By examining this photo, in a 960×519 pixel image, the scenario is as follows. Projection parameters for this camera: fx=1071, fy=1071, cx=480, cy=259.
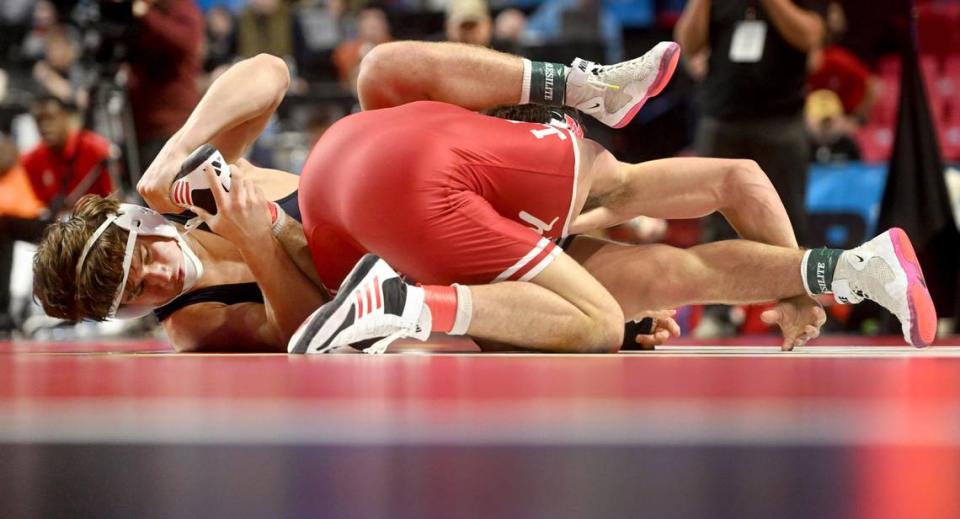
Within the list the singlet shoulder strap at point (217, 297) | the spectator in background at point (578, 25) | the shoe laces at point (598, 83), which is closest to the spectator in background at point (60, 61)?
the spectator in background at point (578, 25)

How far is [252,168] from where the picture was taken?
100 inches

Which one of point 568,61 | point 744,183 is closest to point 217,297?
point 744,183

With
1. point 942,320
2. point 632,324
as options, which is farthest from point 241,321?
point 942,320

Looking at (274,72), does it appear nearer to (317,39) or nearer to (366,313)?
(366,313)

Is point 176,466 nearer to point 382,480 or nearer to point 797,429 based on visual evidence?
point 382,480

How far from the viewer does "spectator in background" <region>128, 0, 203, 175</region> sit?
4047 mm

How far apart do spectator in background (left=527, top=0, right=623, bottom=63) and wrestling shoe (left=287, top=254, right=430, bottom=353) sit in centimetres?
393

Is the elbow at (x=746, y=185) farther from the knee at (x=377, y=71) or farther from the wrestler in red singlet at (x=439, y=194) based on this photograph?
the knee at (x=377, y=71)

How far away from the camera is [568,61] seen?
5.30 metres

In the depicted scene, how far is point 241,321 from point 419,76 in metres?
0.64

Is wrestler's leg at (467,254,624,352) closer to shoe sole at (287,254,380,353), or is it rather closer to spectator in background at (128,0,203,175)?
shoe sole at (287,254,380,353)

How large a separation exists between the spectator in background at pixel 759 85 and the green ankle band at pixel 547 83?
1570mm

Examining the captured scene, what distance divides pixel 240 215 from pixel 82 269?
33cm

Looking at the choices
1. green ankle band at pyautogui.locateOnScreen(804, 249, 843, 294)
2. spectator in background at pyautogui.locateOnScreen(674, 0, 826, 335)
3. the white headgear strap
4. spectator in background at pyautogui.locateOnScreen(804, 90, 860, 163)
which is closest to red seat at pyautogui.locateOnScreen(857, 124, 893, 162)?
spectator in background at pyautogui.locateOnScreen(804, 90, 860, 163)
